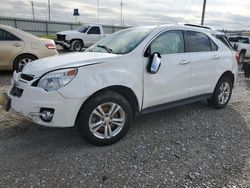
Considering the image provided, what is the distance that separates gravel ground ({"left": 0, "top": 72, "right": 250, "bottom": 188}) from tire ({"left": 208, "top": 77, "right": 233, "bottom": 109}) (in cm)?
63

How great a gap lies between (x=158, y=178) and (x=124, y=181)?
1.26 ft

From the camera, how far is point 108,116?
3.41m

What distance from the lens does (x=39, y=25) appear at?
23547 mm

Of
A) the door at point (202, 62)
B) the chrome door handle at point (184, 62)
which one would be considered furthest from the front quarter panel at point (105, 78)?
the door at point (202, 62)

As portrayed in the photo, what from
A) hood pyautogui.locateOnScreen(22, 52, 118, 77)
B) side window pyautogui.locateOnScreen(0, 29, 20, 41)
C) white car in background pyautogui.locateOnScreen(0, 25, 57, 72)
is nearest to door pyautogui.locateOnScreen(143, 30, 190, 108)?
hood pyautogui.locateOnScreen(22, 52, 118, 77)

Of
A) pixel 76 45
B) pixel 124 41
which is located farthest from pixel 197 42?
pixel 76 45

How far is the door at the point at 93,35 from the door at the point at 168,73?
12.8 meters

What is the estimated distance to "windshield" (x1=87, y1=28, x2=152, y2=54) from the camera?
3775 mm

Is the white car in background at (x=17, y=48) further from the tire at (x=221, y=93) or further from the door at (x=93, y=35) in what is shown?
the door at (x=93, y=35)

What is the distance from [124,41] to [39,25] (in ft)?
71.5

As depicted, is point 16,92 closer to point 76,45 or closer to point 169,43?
point 169,43

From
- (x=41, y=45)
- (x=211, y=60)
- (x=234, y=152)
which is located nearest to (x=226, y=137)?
(x=234, y=152)

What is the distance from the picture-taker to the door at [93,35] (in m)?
16.4

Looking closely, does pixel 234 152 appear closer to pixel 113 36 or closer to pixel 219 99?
pixel 219 99
